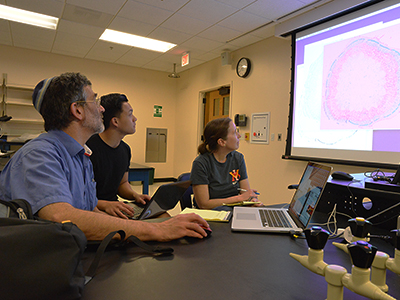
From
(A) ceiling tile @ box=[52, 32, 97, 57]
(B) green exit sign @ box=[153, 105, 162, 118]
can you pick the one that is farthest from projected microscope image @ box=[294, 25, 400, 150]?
(B) green exit sign @ box=[153, 105, 162, 118]

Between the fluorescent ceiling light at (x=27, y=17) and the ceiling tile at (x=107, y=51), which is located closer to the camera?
the fluorescent ceiling light at (x=27, y=17)

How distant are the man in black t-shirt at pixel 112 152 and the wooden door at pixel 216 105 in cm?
337

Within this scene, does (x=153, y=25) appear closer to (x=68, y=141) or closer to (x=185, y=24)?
(x=185, y=24)

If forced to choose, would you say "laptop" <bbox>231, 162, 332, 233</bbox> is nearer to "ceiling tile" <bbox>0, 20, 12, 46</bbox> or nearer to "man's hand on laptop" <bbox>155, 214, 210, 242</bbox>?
"man's hand on laptop" <bbox>155, 214, 210, 242</bbox>

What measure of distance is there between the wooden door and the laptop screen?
13.0 feet

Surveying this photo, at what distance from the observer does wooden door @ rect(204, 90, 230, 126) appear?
5207mm

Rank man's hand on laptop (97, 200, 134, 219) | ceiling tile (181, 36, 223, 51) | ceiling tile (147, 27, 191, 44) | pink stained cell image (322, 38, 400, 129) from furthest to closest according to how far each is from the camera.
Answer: ceiling tile (181, 36, 223, 51) < ceiling tile (147, 27, 191, 44) < pink stained cell image (322, 38, 400, 129) < man's hand on laptop (97, 200, 134, 219)

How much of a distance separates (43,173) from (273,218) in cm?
95

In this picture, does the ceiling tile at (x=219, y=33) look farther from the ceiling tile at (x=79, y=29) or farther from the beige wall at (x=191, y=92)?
the ceiling tile at (x=79, y=29)

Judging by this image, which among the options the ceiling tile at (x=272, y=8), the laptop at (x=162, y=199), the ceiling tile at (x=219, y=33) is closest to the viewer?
the laptop at (x=162, y=199)

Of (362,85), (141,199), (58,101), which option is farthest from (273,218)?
(362,85)

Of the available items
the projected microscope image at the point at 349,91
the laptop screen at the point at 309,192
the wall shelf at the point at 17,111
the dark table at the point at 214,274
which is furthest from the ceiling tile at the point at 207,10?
the wall shelf at the point at 17,111

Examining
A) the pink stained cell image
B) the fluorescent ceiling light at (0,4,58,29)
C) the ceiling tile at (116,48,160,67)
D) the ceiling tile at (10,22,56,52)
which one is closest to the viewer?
the pink stained cell image

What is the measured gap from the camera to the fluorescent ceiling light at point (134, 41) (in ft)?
14.3
